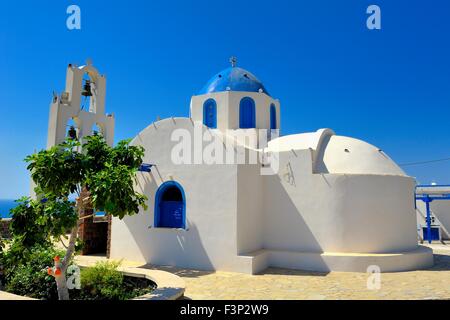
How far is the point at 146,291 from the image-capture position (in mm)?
7008

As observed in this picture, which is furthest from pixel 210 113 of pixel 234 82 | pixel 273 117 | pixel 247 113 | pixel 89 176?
pixel 89 176

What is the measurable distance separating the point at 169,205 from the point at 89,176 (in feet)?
18.3

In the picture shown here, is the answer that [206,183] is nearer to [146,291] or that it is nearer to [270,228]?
[270,228]

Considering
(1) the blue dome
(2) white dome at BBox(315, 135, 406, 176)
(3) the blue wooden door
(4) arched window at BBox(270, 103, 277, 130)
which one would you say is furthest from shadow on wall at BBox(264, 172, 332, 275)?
(1) the blue dome

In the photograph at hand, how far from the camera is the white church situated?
10477 millimetres

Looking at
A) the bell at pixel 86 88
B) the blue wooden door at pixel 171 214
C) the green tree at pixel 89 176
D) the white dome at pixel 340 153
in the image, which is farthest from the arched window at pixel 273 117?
the green tree at pixel 89 176

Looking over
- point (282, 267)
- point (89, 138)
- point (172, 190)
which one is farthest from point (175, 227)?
point (89, 138)

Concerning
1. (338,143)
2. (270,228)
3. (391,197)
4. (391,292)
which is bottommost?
(391,292)

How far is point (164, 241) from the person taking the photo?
36.8 feet

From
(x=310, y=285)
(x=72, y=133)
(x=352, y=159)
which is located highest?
(x=72, y=133)

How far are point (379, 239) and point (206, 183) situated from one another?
5872 mm

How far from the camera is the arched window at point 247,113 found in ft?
51.2

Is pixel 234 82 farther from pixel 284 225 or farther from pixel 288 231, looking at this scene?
pixel 288 231

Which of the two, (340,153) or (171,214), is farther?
(340,153)
